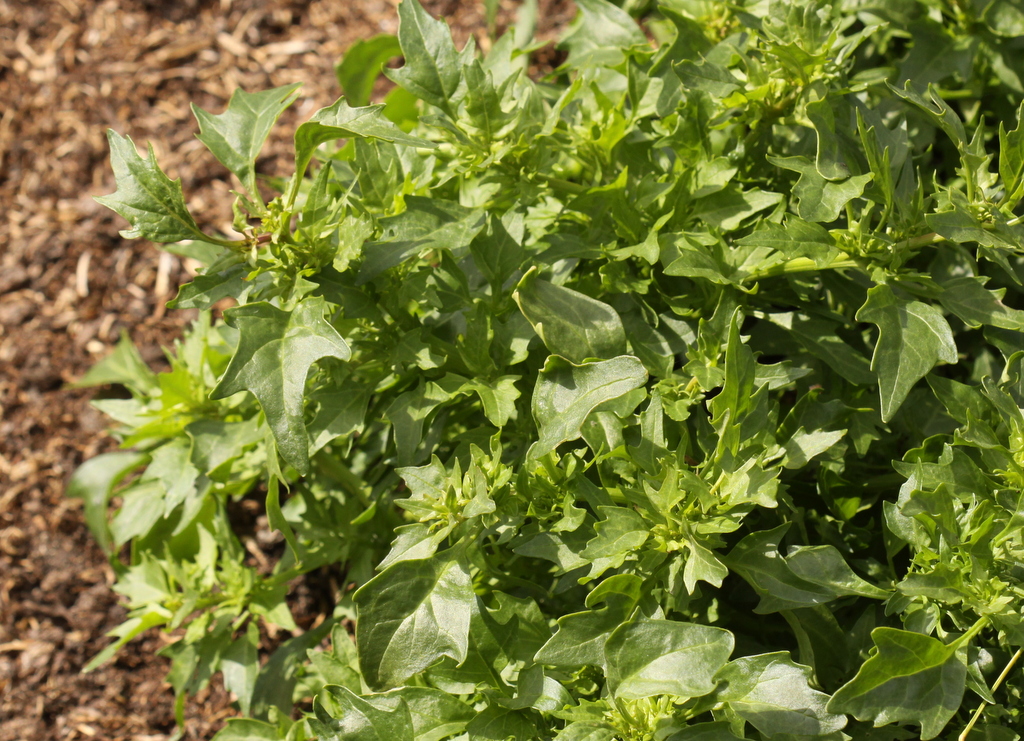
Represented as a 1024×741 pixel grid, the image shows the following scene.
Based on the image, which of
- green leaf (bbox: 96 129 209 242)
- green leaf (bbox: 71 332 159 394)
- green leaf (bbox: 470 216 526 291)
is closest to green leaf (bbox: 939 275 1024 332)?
green leaf (bbox: 470 216 526 291)

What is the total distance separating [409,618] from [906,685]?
0.97 metres

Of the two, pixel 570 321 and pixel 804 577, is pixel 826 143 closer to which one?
pixel 570 321

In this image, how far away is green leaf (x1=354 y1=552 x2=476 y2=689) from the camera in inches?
68.1

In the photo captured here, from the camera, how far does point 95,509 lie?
10.3 ft

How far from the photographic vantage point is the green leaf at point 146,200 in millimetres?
1696

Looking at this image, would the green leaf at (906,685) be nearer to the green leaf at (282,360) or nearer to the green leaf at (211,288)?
the green leaf at (282,360)

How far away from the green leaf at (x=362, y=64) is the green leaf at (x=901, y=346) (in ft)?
7.08

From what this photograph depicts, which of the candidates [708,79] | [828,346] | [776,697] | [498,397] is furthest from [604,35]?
[776,697]

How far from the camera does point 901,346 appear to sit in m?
1.80

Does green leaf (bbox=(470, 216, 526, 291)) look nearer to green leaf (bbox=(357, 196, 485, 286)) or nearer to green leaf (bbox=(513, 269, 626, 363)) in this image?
green leaf (bbox=(357, 196, 485, 286))

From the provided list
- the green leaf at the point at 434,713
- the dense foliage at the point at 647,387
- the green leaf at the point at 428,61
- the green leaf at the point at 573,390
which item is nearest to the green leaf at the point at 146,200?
the dense foliage at the point at 647,387

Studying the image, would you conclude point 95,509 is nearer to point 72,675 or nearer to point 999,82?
point 72,675

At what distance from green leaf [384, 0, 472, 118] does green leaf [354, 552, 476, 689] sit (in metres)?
1.06

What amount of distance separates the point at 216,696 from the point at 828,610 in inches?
86.5
